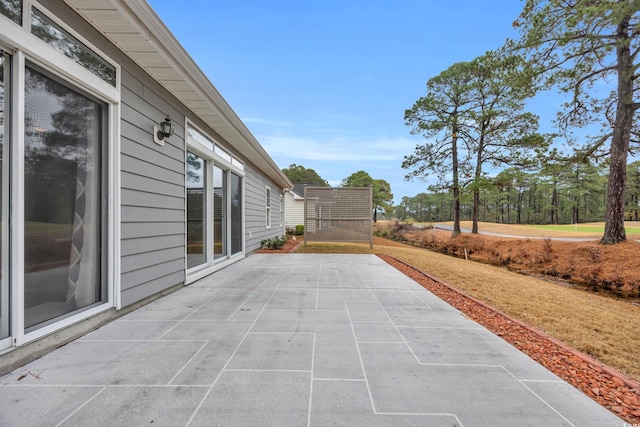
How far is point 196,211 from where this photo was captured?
4.48 metres

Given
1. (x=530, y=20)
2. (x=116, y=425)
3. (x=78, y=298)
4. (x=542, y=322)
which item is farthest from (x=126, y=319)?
(x=530, y=20)

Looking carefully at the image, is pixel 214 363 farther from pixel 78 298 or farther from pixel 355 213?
pixel 355 213

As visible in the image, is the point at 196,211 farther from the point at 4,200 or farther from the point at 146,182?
the point at 4,200

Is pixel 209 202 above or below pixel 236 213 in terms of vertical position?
above

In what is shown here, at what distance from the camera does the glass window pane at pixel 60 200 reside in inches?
74.7

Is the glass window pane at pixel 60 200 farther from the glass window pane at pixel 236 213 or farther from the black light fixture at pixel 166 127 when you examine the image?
the glass window pane at pixel 236 213

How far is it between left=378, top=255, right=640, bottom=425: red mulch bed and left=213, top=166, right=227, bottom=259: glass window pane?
13.6 ft

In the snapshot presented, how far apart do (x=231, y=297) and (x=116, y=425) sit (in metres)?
2.17

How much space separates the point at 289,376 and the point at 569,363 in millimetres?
2085

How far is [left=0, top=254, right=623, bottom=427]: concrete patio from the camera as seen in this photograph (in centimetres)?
142

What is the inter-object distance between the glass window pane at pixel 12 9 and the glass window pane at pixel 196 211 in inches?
98.4

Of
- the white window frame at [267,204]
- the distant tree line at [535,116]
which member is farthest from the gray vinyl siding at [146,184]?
the distant tree line at [535,116]

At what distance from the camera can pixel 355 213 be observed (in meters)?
8.95

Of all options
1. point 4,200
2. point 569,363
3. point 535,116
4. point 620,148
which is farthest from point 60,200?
point 535,116
